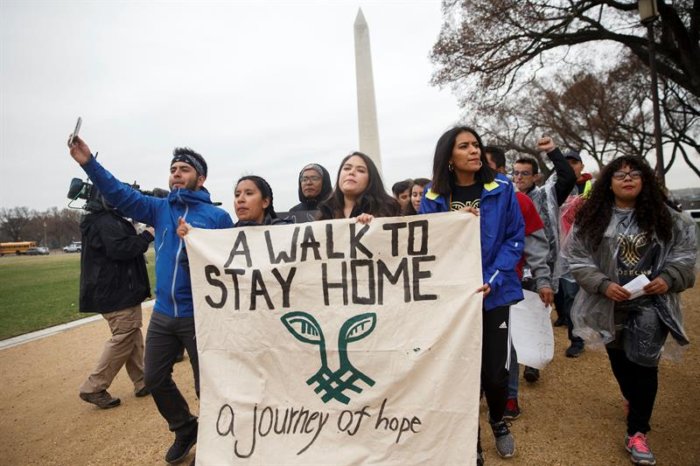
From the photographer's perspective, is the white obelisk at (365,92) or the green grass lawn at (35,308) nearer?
the green grass lawn at (35,308)

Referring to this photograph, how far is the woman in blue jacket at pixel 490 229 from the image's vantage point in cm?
242

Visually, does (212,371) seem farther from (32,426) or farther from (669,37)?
(669,37)

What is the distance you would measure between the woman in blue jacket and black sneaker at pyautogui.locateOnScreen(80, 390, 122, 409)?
3.31 m

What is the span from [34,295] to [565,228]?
1449 cm

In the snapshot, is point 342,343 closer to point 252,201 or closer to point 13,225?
point 252,201

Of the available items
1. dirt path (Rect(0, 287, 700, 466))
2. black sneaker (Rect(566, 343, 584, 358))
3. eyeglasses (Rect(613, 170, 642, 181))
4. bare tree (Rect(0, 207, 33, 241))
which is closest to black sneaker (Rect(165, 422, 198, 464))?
dirt path (Rect(0, 287, 700, 466))

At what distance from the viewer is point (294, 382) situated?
2.38m

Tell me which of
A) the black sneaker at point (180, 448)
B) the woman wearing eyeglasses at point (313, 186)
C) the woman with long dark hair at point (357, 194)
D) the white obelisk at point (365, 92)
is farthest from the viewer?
the white obelisk at point (365, 92)

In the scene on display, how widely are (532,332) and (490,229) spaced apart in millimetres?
1222

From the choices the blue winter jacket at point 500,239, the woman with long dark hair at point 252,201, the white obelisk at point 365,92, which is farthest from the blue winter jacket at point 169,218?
the white obelisk at point 365,92

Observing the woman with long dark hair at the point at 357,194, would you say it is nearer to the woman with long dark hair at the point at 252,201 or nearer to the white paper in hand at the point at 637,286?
the woman with long dark hair at the point at 252,201

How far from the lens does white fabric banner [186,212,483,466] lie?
7.28 ft

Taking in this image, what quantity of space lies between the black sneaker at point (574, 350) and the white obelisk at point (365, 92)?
10876 mm

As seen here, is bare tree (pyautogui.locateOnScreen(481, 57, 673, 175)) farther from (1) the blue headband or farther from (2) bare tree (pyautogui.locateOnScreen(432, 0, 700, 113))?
(1) the blue headband
